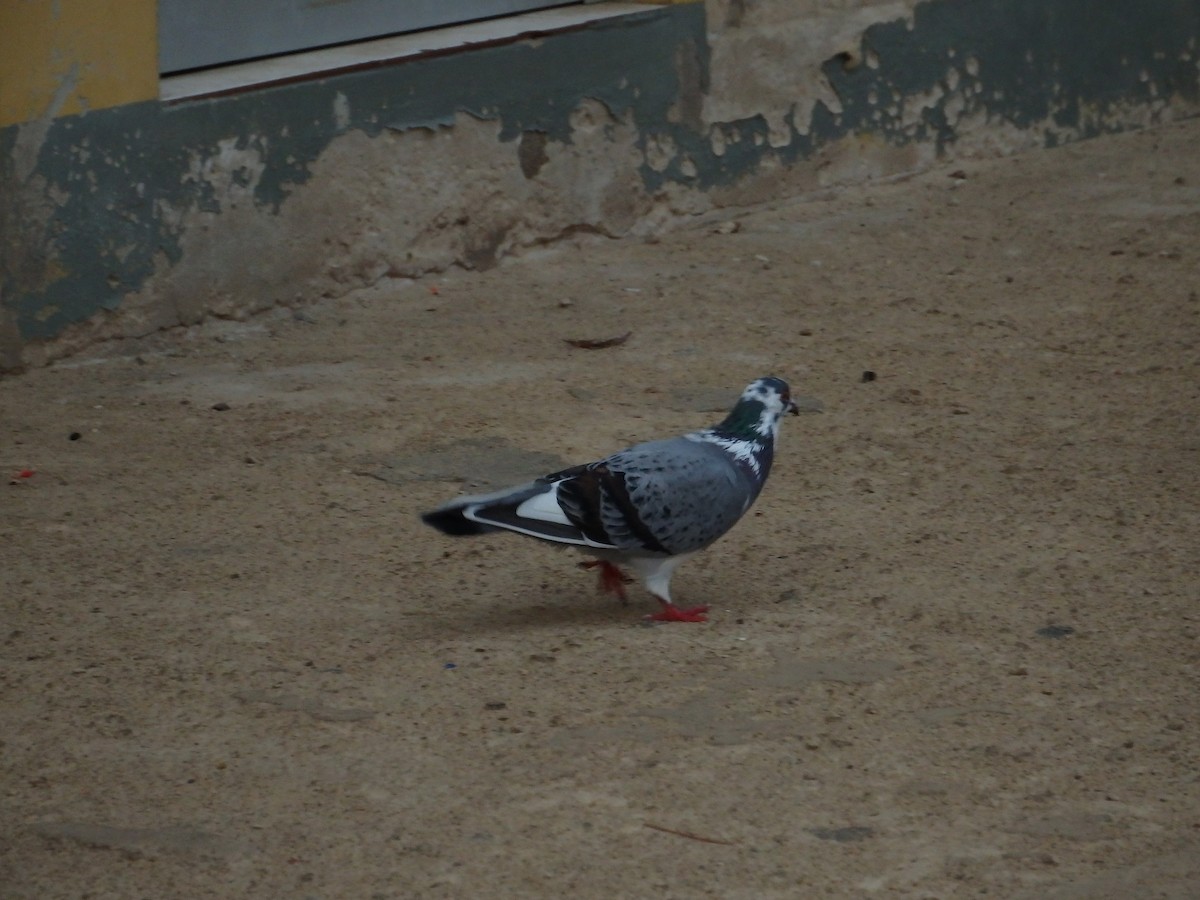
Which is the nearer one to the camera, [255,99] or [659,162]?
[255,99]

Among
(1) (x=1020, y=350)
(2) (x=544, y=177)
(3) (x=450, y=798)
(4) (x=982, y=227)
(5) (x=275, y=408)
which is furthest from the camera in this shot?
(4) (x=982, y=227)

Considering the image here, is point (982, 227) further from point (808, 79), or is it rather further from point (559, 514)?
point (559, 514)

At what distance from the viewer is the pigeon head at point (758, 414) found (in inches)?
157

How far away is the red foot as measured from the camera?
3926 mm

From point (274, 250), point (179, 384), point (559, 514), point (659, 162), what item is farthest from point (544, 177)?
point (559, 514)

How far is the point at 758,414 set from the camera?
3996mm

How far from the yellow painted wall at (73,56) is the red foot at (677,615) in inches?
114

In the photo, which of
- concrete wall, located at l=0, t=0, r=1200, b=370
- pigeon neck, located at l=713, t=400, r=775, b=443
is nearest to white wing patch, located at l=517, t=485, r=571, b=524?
pigeon neck, located at l=713, t=400, r=775, b=443

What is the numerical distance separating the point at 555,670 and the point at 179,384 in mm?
2514

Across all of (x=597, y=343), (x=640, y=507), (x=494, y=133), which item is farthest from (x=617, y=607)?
(x=494, y=133)

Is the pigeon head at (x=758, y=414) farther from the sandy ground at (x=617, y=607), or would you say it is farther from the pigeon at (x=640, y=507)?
the sandy ground at (x=617, y=607)

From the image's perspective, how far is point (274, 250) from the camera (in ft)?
20.2

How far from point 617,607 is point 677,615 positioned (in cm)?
25

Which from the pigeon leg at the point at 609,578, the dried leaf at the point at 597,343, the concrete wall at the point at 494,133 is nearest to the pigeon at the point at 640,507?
the pigeon leg at the point at 609,578
